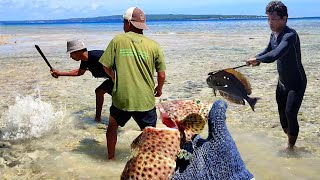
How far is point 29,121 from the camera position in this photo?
628 centimetres

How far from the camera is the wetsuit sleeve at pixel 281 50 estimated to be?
14.6ft

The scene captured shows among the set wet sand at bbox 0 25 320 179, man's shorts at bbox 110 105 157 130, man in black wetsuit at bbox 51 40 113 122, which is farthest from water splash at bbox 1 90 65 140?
man's shorts at bbox 110 105 157 130

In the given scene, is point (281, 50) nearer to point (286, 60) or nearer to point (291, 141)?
point (286, 60)

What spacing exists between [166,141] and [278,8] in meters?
3.13

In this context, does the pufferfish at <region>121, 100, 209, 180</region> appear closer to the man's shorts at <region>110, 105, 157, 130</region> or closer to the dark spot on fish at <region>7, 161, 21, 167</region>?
the man's shorts at <region>110, 105, 157, 130</region>

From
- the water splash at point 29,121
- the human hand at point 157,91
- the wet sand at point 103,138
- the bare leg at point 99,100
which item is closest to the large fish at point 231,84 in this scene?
the human hand at point 157,91

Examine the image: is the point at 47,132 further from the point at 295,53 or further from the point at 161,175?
the point at 161,175

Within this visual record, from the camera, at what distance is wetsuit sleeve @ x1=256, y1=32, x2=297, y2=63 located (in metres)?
4.46

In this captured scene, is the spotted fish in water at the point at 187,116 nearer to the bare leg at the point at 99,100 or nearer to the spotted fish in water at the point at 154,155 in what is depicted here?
the spotted fish in water at the point at 154,155

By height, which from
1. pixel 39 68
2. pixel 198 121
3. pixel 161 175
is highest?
pixel 198 121

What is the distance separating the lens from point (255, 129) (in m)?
6.12

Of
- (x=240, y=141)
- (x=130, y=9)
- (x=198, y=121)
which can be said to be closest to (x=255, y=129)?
(x=240, y=141)

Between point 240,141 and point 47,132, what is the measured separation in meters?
3.17

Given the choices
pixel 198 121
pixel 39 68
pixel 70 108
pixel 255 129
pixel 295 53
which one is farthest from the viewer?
pixel 39 68
